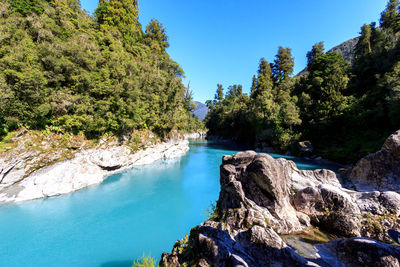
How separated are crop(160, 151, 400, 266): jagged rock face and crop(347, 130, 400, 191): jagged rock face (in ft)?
5.72

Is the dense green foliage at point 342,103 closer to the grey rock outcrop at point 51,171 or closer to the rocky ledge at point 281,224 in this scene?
the rocky ledge at point 281,224

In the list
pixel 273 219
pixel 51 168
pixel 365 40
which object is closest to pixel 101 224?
pixel 51 168

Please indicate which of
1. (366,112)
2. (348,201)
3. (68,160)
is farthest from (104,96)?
(366,112)

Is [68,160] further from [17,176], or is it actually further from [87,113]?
[87,113]

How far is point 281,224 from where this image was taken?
11.7 ft

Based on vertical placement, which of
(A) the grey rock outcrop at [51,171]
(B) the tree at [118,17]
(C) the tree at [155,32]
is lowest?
(A) the grey rock outcrop at [51,171]

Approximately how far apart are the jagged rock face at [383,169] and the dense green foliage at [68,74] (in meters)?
15.5

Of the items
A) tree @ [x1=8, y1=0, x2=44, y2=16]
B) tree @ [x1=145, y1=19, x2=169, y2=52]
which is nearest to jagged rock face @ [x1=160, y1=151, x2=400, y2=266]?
tree @ [x1=8, y1=0, x2=44, y2=16]

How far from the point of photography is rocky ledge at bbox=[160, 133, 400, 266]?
2.41 m

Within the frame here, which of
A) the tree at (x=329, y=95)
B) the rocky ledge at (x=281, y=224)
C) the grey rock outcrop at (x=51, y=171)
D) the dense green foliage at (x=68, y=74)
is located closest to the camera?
the rocky ledge at (x=281, y=224)

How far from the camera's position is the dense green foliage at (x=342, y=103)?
51.6 ft

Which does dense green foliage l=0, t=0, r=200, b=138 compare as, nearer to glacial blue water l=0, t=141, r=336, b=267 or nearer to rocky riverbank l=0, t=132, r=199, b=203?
rocky riverbank l=0, t=132, r=199, b=203

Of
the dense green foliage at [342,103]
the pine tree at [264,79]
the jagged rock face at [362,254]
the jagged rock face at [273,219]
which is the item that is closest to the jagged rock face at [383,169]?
the jagged rock face at [273,219]

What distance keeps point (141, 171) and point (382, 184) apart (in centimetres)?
1578
